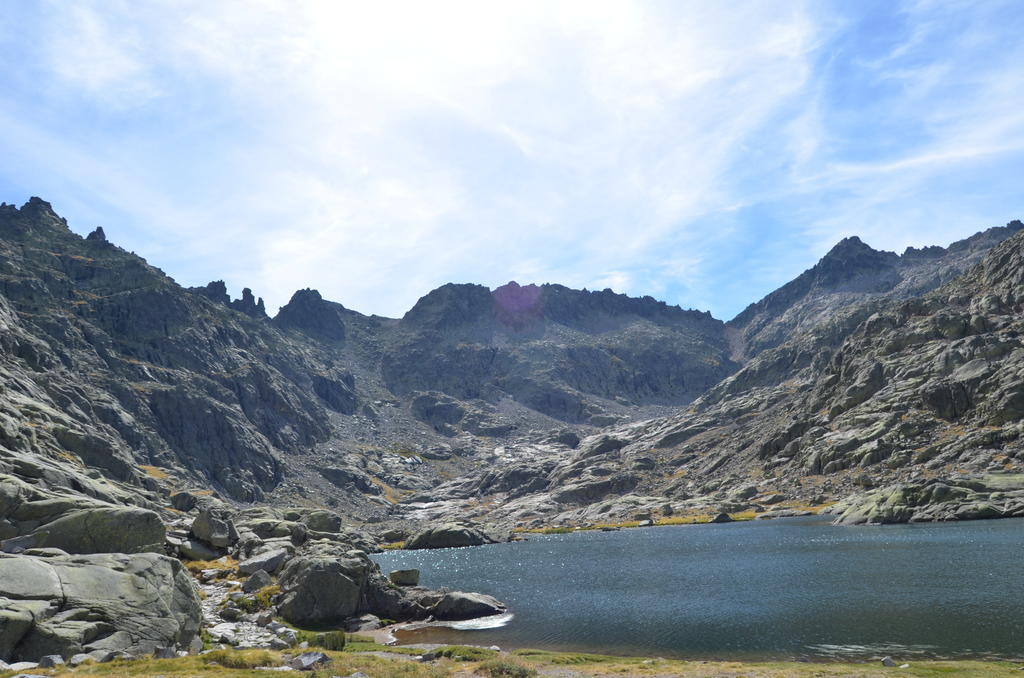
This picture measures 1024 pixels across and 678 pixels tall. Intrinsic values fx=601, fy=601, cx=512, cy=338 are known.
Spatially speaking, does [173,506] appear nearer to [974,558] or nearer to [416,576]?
[416,576]

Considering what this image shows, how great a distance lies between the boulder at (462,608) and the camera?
6172cm

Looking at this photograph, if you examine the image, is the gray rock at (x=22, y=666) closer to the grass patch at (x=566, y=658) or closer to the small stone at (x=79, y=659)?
the small stone at (x=79, y=659)

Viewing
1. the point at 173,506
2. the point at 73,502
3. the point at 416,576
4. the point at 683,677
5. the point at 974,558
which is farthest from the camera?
the point at 173,506

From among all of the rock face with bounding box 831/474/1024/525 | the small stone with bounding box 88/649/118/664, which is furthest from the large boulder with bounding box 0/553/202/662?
the rock face with bounding box 831/474/1024/525

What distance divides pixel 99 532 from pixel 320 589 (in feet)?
67.3

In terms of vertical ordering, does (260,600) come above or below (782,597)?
above

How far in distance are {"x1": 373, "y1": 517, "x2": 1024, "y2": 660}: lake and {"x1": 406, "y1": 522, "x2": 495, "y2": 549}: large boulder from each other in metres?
62.2

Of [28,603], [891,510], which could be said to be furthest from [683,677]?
[891,510]

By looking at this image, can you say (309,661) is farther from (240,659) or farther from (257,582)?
(257,582)

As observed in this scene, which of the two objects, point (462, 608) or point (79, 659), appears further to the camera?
point (462, 608)

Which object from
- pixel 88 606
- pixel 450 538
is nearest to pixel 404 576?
pixel 88 606

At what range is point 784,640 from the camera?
143ft

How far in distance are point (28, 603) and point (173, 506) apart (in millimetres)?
145251

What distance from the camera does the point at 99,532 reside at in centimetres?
4422
